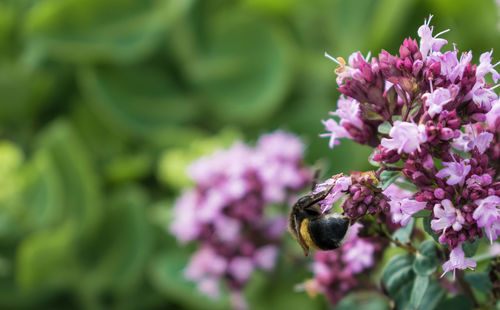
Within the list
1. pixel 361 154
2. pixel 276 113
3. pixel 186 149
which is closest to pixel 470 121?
pixel 361 154

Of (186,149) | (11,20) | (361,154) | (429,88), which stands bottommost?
(429,88)

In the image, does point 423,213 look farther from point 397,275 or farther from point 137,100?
point 137,100

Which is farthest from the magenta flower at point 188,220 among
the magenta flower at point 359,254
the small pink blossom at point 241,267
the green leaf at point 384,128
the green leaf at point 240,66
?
the green leaf at point 384,128

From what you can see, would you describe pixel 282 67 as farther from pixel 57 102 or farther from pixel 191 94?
pixel 57 102

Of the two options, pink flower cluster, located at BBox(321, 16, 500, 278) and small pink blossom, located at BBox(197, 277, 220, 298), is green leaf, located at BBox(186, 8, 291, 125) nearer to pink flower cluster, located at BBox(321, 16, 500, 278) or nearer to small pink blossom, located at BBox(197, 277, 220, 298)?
small pink blossom, located at BBox(197, 277, 220, 298)

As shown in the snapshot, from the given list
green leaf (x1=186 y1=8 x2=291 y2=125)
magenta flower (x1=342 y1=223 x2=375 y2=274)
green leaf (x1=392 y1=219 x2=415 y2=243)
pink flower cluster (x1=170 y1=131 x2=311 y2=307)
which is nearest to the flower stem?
green leaf (x1=392 y1=219 x2=415 y2=243)

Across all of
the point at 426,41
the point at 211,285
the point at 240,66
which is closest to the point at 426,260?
the point at 426,41
